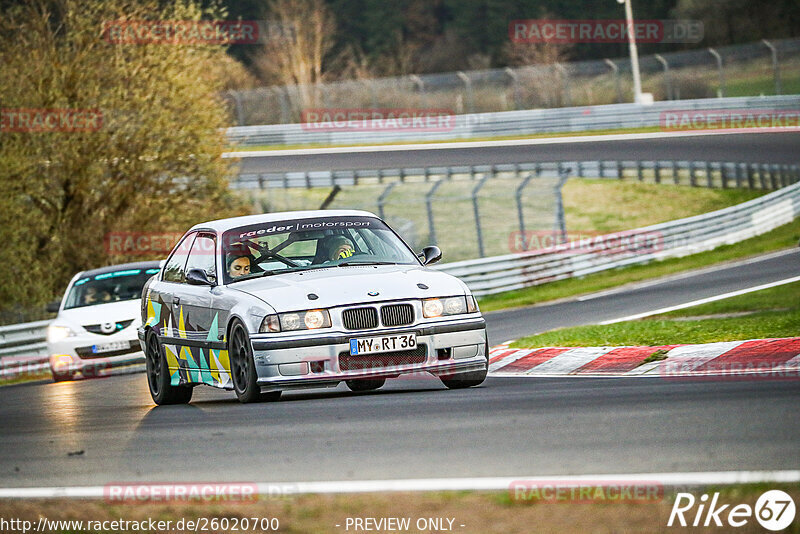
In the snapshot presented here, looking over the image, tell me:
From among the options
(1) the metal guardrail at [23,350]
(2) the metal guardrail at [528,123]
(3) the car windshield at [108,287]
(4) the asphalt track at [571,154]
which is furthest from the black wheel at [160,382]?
(2) the metal guardrail at [528,123]

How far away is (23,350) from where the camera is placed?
2189 centimetres

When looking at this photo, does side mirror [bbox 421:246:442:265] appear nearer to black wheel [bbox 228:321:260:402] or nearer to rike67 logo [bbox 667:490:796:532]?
black wheel [bbox 228:321:260:402]

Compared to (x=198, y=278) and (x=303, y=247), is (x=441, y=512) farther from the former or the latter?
(x=198, y=278)

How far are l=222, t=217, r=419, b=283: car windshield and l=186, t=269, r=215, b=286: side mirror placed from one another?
190 mm

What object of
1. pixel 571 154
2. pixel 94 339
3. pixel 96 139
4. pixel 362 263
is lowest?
pixel 571 154

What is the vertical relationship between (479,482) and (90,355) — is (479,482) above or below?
above

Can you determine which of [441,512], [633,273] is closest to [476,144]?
[633,273]

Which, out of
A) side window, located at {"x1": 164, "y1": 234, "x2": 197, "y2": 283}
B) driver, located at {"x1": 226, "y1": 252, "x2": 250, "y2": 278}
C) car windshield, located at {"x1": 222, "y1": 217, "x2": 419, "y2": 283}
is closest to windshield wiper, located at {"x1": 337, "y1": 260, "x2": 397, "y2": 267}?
car windshield, located at {"x1": 222, "y1": 217, "x2": 419, "y2": 283}

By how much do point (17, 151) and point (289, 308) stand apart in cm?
1892

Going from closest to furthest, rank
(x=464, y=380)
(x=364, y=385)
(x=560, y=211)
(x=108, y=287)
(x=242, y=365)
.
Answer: (x=242, y=365) < (x=464, y=380) < (x=364, y=385) < (x=108, y=287) < (x=560, y=211)

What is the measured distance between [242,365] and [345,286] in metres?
1.02

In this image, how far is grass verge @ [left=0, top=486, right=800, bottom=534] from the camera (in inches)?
188

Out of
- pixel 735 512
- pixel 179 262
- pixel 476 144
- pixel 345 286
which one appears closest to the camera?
pixel 735 512

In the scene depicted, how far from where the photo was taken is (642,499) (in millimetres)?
5043
